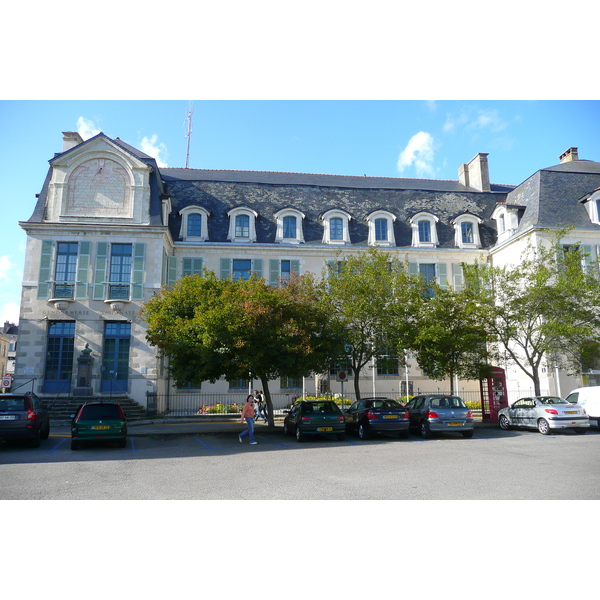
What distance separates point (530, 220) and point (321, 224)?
1157 cm

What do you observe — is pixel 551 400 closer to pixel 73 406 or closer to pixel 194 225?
pixel 73 406

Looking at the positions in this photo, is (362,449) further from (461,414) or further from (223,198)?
(223,198)

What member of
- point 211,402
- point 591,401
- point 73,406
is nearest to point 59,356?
point 73,406

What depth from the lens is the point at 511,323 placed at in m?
21.4

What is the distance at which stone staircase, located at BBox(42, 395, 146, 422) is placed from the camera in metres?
21.3

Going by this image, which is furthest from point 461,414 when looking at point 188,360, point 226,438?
point 188,360

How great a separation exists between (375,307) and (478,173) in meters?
18.5

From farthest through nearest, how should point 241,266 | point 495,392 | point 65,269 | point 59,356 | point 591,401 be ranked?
point 241,266, point 65,269, point 59,356, point 495,392, point 591,401

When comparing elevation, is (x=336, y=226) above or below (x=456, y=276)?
above

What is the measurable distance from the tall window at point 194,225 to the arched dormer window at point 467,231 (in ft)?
50.6

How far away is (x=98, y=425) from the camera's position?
14.2m

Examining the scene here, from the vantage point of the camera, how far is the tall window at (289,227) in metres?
28.7

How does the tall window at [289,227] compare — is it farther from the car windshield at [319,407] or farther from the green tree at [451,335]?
the car windshield at [319,407]

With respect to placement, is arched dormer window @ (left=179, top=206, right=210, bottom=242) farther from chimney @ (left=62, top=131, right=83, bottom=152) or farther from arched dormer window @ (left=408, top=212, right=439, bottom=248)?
arched dormer window @ (left=408, top=212, right=439, bottom=248)
